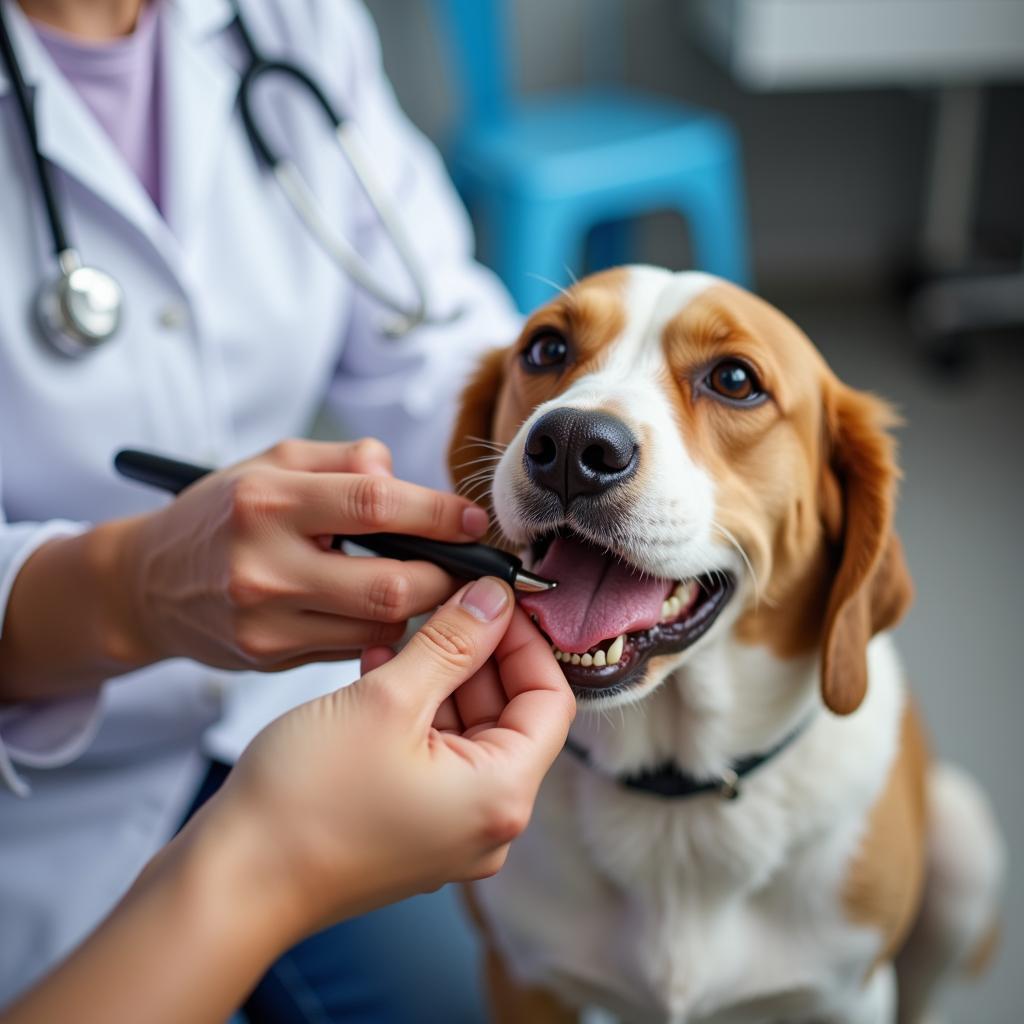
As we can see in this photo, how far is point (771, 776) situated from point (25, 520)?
706 millimetres

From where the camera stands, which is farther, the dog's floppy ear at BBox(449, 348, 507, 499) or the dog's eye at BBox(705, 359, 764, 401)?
the dog's floppy ear at BBox(449, 348, 507, 499)

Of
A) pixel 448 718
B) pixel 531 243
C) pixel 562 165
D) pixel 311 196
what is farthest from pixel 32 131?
pixel 562 165

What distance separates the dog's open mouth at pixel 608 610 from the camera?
748mm

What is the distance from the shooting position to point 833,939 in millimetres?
932

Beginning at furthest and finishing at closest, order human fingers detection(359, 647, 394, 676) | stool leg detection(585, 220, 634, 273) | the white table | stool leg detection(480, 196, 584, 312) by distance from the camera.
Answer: stool leg detection(585, 220, 634, 273) < the white table < stool leg detection(480, 196, 584, 312) < human fingers detection(359, 647, 394, 676)

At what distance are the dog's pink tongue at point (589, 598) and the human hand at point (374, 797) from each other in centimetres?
14

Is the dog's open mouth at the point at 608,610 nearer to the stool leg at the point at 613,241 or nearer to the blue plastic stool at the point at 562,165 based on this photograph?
the blue plastic stool at the point at 562,165

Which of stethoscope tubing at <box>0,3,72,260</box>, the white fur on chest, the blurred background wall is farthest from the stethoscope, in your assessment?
the blurred background wall

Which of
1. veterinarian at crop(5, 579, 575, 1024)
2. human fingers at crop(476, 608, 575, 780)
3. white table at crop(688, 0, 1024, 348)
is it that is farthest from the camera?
white table at crop(688, 0, 1024, 348)


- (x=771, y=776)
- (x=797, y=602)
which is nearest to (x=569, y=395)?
(x=797, y=602)

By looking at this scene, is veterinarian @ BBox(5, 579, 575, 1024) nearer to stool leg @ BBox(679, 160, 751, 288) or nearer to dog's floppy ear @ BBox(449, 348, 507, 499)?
dog's floppy ear @ BBox(449, 348, 507, 499)

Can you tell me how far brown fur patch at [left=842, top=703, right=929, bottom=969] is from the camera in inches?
36.5

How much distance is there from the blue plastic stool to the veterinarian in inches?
68.7

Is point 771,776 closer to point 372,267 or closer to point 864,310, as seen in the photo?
point 372,267
